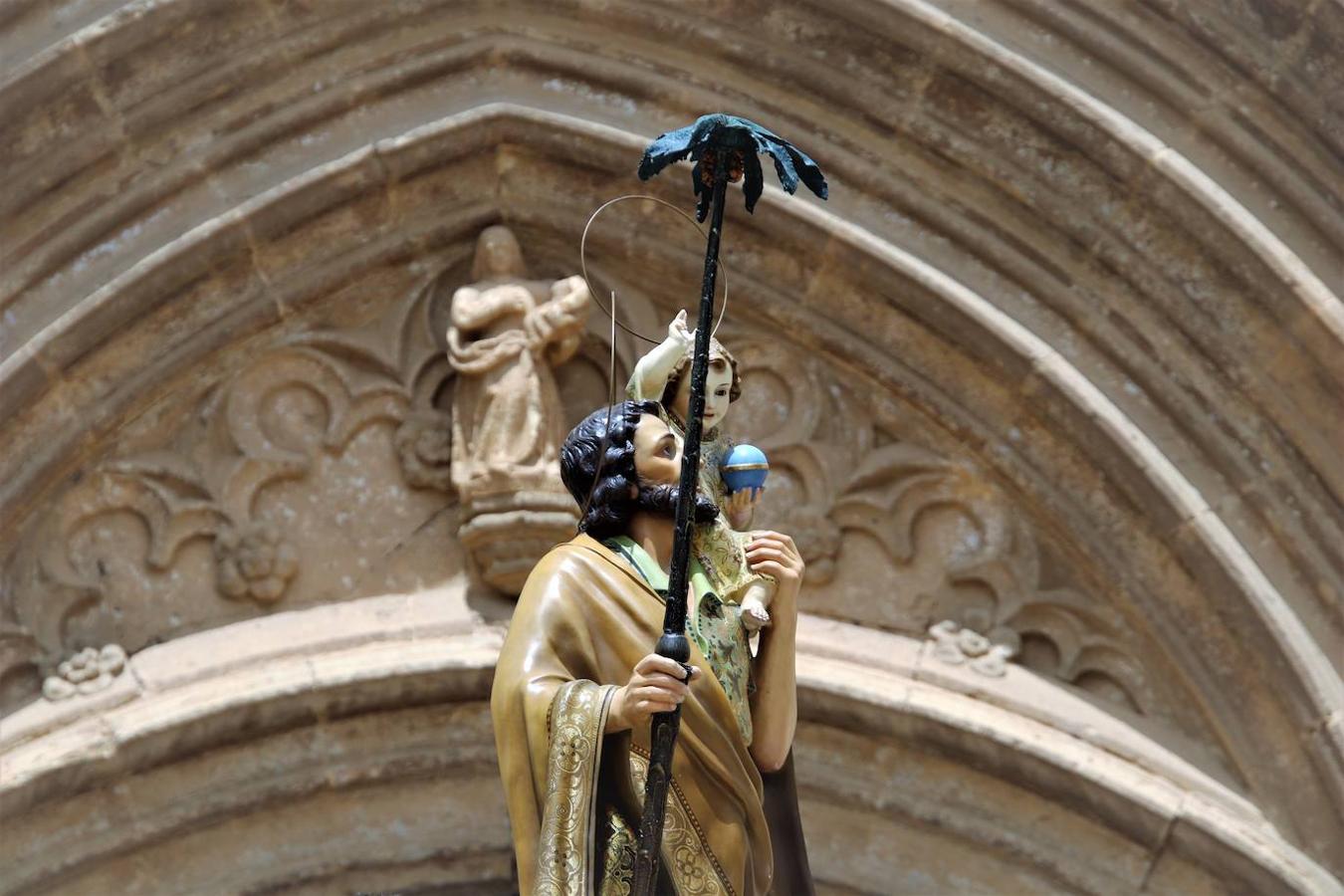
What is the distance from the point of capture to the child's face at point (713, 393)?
5402 millimetres

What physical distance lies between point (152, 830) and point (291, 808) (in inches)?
12.6

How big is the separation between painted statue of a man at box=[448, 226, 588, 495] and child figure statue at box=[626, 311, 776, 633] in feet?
5.35

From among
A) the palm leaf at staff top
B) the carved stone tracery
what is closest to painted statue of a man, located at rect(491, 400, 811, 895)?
the palm leaf at staff top

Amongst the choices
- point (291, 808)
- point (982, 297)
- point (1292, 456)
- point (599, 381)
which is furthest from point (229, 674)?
point (1292, 456)

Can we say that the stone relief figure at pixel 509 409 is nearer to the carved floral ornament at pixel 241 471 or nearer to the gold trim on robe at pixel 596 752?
the carved floral ornament at pixel 241 471

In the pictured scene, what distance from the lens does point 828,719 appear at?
7.14m

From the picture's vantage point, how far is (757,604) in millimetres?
5227

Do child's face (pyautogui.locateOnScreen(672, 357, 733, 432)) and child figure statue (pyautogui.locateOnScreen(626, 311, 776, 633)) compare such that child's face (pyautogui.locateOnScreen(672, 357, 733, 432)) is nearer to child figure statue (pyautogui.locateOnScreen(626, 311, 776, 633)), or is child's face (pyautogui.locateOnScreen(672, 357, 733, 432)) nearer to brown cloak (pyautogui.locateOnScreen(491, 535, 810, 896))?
child figure statue (pyautogui.locateOnScreen(626, 311, 776, 633))

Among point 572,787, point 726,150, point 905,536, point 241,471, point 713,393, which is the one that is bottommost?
point 572,787

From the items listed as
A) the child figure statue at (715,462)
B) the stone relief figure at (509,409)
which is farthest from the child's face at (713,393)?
the stone relief figure at (509,409)

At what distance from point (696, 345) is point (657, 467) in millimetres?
299

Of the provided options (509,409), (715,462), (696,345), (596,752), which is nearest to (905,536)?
(509,409)

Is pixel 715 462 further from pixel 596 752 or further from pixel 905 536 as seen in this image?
pixel 905 536

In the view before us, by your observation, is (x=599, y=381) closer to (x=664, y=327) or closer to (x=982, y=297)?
(x=664, y=327)
